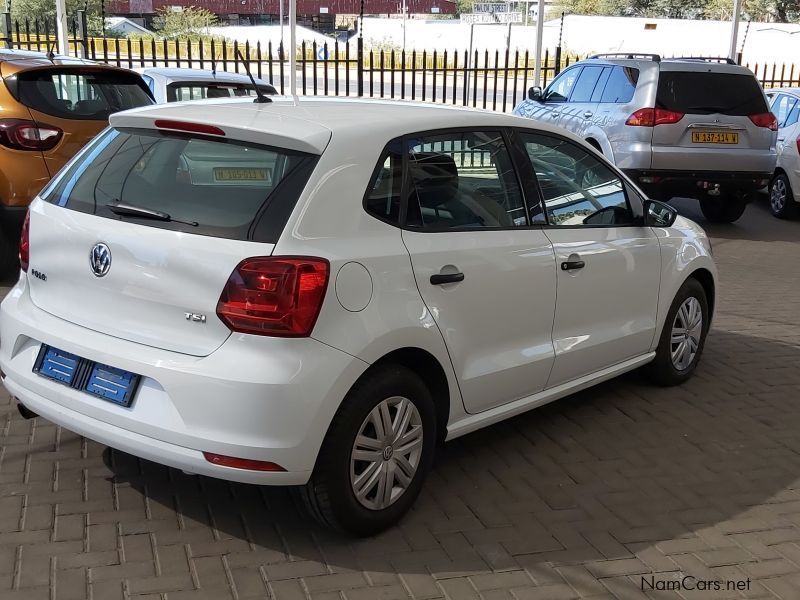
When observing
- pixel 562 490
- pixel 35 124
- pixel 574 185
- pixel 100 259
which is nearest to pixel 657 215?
pixel 574 185

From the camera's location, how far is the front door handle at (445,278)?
12.2ft

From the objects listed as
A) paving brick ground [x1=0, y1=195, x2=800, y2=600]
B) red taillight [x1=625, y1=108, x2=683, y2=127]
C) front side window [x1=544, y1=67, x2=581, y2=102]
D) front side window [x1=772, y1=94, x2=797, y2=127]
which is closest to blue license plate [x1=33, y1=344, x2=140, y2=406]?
paving brick ground [x1=0, y1=195, x2=800, y2=600]

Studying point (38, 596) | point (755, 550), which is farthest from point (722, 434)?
point (38, 596)

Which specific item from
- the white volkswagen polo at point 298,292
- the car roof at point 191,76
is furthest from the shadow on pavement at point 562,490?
the car roof at point 191,76

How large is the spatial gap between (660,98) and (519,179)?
7.13 metres

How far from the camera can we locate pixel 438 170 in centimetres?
395

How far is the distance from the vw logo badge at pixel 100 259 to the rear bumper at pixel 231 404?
262mm

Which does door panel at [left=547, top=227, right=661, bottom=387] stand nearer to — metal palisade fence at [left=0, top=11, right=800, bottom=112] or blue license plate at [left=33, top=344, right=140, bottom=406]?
metal palisade fence at [left=0, top=11, right=800, bottom=112]

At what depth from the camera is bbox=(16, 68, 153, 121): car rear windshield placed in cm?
703

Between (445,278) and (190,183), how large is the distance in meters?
1.06

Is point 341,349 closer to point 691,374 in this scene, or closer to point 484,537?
point 484,537

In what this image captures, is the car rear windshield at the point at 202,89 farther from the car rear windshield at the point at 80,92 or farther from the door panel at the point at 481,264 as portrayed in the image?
the door panel at the point at 481,264

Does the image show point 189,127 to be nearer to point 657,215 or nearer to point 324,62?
point 657,215

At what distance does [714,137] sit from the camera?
10883 millimetres
